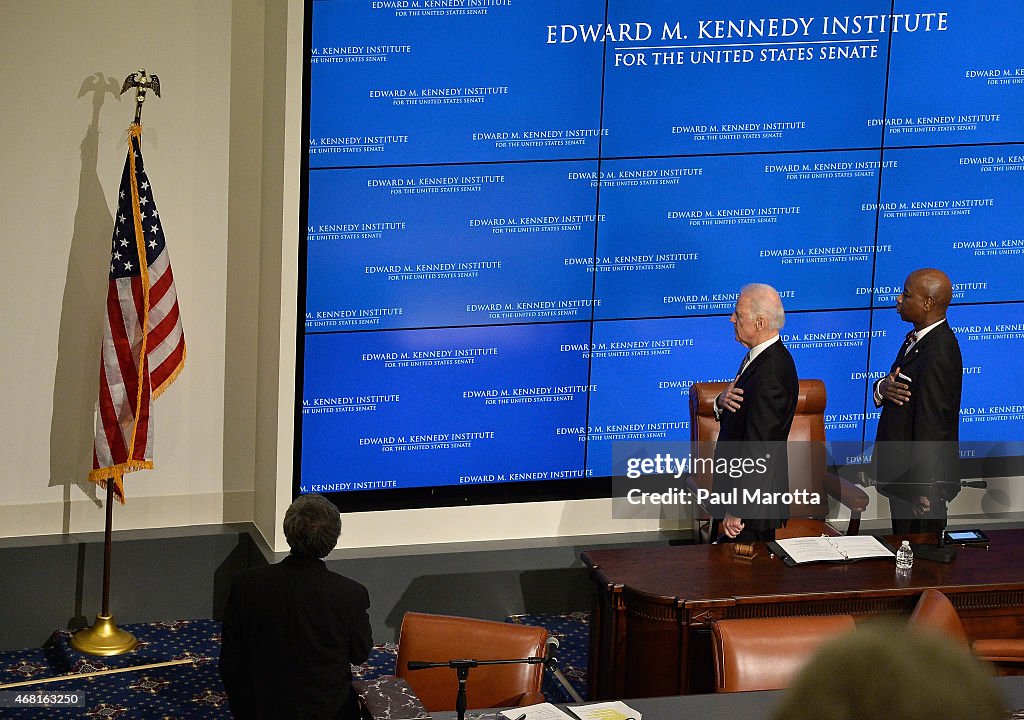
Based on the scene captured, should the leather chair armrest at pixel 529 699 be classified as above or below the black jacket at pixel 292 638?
below

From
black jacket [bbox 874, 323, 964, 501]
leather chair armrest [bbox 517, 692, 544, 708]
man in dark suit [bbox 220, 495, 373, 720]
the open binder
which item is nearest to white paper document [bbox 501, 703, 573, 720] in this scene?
leather chair armrest [bbox 517, 692, 544, 708]

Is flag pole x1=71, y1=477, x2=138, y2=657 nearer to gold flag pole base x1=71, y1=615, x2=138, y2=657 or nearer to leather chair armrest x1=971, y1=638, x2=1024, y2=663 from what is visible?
gold flag pole base x1=71, y1=615, x2=138, y2=657

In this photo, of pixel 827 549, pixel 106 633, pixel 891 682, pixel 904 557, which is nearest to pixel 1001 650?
pixel 904 557

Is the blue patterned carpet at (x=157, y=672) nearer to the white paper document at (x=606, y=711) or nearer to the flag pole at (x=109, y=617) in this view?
the flag pole at (x=109, y=617)

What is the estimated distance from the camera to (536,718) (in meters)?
3.67

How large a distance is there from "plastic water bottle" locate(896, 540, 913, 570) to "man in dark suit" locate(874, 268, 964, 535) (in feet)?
2.16

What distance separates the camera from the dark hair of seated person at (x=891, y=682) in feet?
3.08

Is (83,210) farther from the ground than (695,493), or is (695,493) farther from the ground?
(83,210)

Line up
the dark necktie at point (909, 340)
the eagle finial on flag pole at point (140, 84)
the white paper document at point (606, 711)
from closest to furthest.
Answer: the white paper document at point (606, 711) < the eagle finial on flag pole at point (140, 84) < the dark necktie at point (909, 340)

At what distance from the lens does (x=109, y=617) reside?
18.7 feet

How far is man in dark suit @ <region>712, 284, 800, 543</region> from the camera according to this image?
532 cm

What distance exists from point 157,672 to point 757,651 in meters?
2.78

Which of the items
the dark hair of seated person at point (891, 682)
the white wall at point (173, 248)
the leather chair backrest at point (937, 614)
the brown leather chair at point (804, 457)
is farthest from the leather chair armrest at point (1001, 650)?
the dark hair of seated person at point (891, 682)

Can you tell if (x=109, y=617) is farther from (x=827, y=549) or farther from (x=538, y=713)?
(x=827, y=549)
